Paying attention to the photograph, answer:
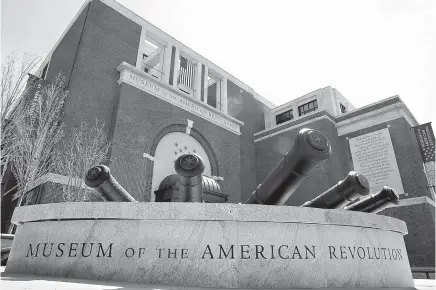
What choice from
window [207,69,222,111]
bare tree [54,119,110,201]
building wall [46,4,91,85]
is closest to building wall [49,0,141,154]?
building wall [46,4,91,85]

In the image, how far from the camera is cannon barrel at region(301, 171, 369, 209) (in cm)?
475

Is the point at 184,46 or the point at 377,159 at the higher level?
the point at 184,46

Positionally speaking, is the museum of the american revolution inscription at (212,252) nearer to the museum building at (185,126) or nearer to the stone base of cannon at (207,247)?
the stone base of cannon at (207,247)

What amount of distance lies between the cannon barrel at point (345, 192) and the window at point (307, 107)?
60.8ft

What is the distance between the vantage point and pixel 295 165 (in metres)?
4.42

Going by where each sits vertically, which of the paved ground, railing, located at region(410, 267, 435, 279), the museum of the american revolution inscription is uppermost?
the museum of the american revolution inscription

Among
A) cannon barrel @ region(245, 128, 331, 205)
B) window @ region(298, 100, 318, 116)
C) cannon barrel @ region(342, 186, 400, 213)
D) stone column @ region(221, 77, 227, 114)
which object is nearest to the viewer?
cannon barrel @ region(245, 128, 331, 205)

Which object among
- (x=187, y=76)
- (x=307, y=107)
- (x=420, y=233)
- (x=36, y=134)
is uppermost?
(x=187, y=76)

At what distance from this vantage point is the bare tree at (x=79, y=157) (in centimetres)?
1151

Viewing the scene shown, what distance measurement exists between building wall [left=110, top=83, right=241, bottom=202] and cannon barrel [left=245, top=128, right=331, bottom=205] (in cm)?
913

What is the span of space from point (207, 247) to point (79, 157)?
33.0 feet

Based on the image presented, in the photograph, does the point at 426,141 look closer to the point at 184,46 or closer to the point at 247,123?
the point at 247,123

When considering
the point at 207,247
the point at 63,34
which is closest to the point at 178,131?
the point at 63,34

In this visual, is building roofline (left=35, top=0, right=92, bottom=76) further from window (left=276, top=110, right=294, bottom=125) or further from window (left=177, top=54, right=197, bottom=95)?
window (left=276, top=110, right=294, bottom=125)
